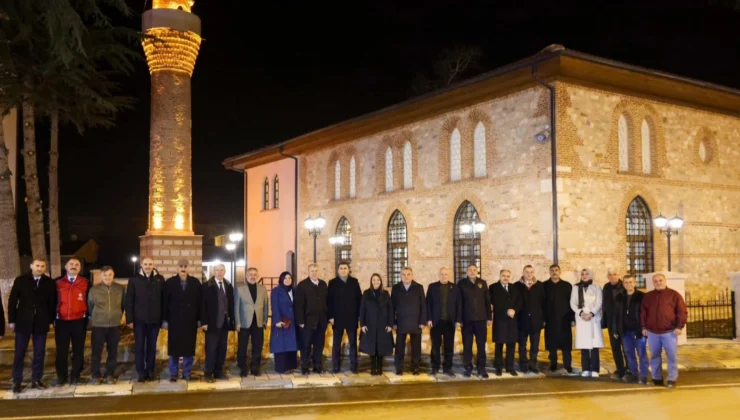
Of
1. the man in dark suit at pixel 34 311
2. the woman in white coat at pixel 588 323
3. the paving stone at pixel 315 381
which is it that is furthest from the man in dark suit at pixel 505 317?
the man in dark suit at pixel 34 311

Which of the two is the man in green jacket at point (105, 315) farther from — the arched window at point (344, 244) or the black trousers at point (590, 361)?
the arched window at point (344, 244)

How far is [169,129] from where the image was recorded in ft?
66.3

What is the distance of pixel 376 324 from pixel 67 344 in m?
4.72

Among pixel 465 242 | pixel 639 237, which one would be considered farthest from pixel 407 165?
pixel 639 237

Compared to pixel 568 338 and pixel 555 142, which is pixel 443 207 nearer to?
pixel 555 142

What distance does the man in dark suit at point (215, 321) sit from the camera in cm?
1077

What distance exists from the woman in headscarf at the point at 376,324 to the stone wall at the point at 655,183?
7880mm

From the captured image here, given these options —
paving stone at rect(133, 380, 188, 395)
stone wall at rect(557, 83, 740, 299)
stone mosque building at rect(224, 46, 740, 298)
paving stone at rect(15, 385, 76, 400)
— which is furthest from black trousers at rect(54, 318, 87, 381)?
stone wall at rect(557, 83, 740, 299)

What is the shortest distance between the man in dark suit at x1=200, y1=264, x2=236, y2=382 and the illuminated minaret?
9.93m

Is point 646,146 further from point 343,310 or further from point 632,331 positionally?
point 343,310

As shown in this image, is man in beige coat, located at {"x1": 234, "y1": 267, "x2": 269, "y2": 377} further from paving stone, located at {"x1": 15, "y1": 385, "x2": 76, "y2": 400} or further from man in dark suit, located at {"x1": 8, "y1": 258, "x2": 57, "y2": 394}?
man in dark suit, located at {"x1": 8, "y1": 258, "x2": 57, "y2": 394}

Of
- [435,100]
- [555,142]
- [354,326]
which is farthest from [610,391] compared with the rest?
[435,100]

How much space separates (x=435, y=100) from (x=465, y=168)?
2.51 metres

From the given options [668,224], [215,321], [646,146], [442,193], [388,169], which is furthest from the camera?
[388,169]
